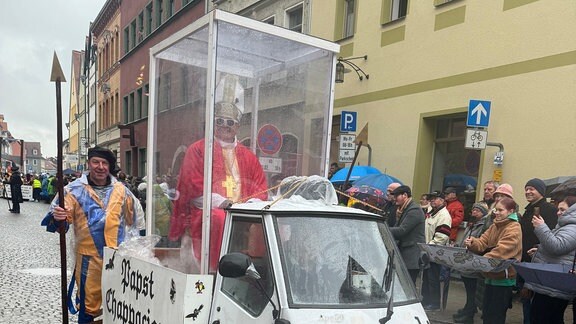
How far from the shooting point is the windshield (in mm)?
2467

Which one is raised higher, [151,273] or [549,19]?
[549,19]

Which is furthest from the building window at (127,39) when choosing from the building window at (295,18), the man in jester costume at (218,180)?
the man in jester costume at (218,180)

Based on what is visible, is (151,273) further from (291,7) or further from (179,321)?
(291,7)

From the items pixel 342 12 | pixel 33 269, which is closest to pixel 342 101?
pixel 342 12

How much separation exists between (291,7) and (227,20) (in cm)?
1102

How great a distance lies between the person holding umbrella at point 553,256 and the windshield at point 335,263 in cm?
186

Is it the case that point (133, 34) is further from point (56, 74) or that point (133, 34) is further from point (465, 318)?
point (465, 318)

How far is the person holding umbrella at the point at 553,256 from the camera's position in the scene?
3910 millimetres

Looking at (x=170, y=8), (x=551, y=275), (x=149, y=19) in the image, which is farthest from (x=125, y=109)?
(x=551, y=275)

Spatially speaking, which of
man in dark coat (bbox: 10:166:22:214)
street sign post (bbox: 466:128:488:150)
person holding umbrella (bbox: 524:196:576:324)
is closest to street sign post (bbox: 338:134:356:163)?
street sign post (bbox: 466:128:488:150)

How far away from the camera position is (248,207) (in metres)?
2.84

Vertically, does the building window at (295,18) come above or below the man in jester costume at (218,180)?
above

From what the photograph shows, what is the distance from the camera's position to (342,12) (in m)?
11.9

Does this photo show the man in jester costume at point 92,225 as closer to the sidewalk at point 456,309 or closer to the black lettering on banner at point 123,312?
the black lettering on banner at point 123,312
